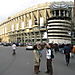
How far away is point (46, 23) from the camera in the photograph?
125375 millimetres

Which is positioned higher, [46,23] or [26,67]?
A: [46,23]

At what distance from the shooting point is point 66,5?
142125 mm

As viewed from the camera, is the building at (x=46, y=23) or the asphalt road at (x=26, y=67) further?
the building at (x=46, y=23)

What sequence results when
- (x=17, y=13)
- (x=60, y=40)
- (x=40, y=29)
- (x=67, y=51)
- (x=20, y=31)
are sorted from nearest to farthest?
(x=67, y=51)
(x=60, y=40)
(x=40, y=29)
(x=20, y=31)
(x=17, y=13)

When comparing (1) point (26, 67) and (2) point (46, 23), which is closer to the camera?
(1) point (26, 67)

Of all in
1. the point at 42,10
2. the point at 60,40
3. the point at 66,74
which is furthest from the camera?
the point at 42,10

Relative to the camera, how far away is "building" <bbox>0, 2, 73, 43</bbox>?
139275 millimetres

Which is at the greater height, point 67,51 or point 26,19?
point 26,19

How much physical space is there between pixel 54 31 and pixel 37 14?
86.6 ft

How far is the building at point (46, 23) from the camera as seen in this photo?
457 feet

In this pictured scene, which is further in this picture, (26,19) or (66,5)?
(26,19)

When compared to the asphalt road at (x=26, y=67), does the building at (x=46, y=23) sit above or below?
above

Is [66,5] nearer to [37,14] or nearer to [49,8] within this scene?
[49,8]

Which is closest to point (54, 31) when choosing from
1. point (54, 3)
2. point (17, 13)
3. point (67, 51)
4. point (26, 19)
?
point (54, 3)
